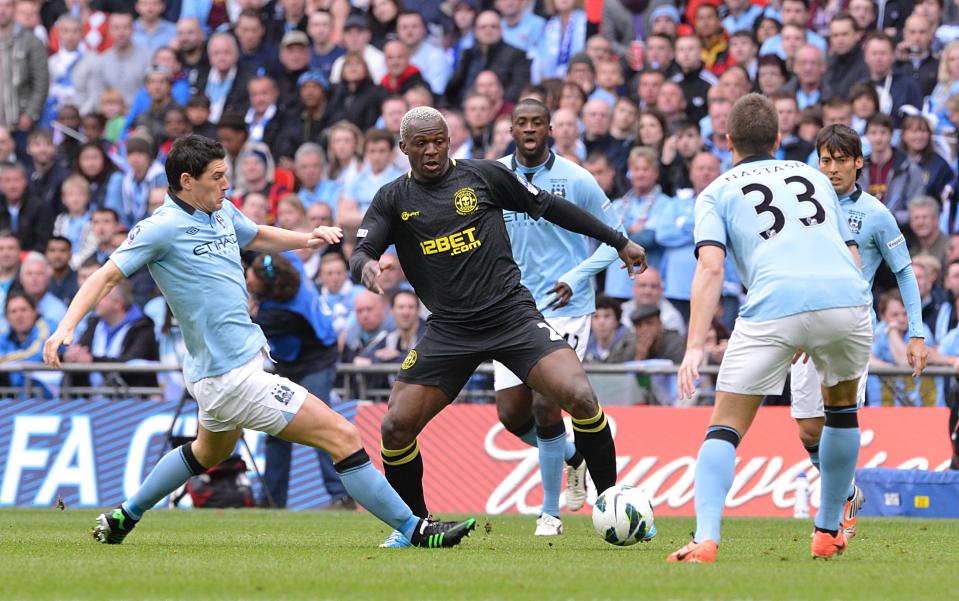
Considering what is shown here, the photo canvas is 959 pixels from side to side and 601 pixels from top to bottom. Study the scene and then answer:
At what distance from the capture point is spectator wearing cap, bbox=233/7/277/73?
896 inches

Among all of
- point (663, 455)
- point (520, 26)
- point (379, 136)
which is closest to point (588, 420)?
point (663, 455)

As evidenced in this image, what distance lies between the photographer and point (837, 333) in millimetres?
8328

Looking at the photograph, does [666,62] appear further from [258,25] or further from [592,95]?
[258,25]

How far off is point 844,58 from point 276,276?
279 inches

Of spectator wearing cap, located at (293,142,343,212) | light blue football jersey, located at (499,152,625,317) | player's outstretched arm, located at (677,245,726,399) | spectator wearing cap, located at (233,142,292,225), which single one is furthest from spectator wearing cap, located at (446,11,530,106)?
player's outstretched arm, located at (677,245,726,399)

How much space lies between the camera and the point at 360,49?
21.7m

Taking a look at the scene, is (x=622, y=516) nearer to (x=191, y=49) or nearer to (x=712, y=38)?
(x=712, y=38)

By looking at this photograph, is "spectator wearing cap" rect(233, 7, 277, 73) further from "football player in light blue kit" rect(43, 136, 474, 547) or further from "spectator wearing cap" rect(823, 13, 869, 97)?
"football player in light blue kit" rect(43, 136, 474, 547)

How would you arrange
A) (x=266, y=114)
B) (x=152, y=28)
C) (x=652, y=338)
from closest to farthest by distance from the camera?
(x=652, y=338), (x=266, y=114), (x=152, y=28)

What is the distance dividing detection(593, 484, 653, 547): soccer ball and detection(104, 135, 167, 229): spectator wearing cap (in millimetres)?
12610

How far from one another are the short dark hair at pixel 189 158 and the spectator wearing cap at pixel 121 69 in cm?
1429

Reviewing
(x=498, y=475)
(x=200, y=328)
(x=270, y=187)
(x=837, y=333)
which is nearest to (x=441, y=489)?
(x=498, y=475)

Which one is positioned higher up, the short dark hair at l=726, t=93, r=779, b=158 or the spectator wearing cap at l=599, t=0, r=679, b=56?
the spectator wearing cap at l=599, t=0, r=679, b=56

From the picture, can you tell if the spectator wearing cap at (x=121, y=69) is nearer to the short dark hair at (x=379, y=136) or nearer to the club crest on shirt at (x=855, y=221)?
the short dark hair at (x=379, y=136)
